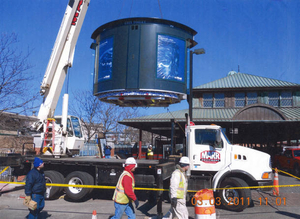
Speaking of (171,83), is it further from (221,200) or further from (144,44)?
(221,200)

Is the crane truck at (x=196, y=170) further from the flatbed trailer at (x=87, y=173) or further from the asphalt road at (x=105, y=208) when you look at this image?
the asphalt road at (x=105, y=208)

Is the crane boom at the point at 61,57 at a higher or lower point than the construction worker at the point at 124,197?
higher

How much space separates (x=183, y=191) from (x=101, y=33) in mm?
9417

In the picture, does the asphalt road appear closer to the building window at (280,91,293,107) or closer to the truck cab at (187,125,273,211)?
the truck cab at (187,125,273,211)

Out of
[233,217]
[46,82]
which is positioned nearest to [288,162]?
Result: [233,217]

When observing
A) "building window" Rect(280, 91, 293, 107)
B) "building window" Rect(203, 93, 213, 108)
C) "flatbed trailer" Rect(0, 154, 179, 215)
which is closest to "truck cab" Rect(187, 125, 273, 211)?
"flatbed trailer" Rect(0, 154, 179, 215)

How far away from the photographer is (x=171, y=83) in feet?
41.3

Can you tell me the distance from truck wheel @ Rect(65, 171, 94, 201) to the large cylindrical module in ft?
12.9

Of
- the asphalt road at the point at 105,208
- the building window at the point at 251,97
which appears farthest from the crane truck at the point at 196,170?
the building window at the point at 251,97

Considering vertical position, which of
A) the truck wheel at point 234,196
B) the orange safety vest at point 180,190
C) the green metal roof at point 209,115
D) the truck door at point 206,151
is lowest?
the truck wheel at point 234,196

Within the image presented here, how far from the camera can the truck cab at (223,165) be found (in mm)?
9234

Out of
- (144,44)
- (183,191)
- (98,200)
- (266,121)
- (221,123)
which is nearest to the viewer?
(183,191)

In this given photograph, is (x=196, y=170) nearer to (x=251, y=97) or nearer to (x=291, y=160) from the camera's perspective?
(x=291, y=160)

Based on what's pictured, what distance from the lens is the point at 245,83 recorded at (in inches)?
1025
